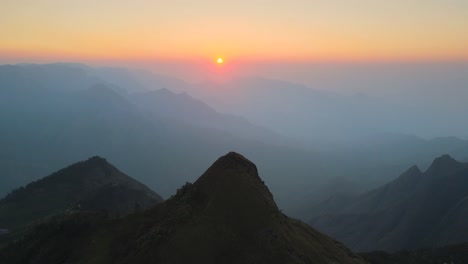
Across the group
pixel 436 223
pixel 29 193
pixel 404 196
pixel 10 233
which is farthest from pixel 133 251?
pixel 404 196

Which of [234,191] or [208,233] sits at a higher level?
[234,191]

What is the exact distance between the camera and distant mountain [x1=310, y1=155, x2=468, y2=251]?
10981 cm

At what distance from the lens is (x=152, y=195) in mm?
96375

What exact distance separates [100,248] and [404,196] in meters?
124

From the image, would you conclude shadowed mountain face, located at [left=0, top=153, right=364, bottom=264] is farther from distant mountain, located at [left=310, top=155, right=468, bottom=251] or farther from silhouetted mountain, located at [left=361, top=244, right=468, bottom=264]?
distant mountain, located at [left=310, top=155, right=468, bottom=251]

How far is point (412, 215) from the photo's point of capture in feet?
398

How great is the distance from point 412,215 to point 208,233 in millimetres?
101771

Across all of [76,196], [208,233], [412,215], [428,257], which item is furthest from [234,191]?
[412,215]

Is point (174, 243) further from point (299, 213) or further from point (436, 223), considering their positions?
point (299, 213)

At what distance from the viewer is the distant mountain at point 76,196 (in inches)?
3406

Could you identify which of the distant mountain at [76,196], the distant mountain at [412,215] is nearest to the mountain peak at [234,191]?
the distant mountain at [76,196]

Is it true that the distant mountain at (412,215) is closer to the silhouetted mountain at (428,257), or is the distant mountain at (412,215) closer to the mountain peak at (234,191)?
the silhouetted mountain at (428,257)

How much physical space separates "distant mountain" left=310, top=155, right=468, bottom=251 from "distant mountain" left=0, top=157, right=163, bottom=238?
2531 inches

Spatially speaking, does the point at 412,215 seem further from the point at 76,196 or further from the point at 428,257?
the point at 76,196
